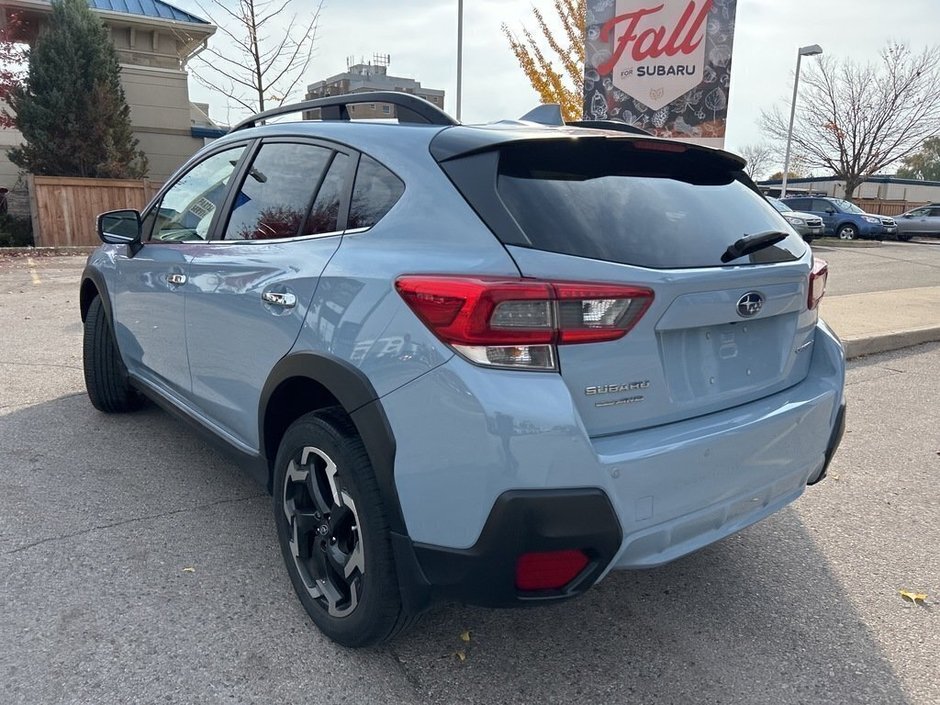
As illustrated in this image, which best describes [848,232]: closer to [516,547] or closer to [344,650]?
[344,650]

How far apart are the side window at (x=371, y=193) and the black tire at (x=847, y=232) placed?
28.2 meters

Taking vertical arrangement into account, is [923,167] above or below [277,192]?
above

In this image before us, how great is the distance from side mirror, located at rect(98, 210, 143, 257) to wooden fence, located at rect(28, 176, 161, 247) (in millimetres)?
13931

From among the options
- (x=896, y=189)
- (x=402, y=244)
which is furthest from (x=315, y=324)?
(x=896, y=189)

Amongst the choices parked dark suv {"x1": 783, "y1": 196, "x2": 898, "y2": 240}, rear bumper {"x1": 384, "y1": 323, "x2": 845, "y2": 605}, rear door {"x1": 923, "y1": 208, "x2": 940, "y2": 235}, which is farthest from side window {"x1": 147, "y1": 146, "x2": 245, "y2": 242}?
rear door {"x1": 923, "y1": 208, "x2": 940, "y2": 235}

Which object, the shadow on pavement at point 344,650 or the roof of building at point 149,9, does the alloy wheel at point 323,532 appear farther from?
the roof of building at point 149,9

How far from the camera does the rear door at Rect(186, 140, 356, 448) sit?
256cm

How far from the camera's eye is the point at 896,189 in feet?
163

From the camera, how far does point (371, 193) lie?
2.45 meters

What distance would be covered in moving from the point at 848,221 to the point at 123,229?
91.0ft

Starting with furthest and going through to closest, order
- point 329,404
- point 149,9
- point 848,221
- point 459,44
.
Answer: point 848,221
point 149,9
point 459,44
point 329,404

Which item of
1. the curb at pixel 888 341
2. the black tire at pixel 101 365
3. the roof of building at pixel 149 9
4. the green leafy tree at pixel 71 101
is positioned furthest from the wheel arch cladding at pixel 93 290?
the roof of building at pixel 149 9

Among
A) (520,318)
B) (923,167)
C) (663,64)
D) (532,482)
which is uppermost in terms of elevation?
(923,167)

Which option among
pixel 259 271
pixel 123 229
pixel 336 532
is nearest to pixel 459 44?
pixel 123 229
